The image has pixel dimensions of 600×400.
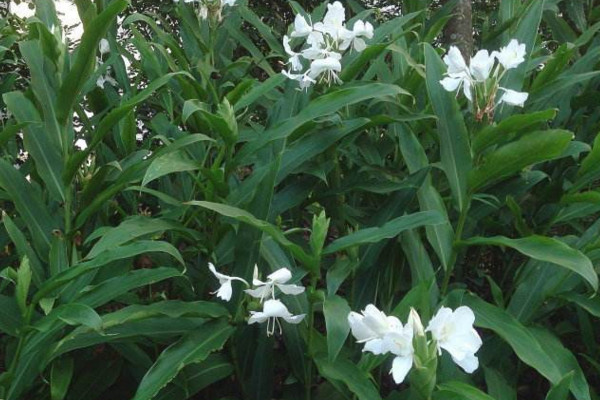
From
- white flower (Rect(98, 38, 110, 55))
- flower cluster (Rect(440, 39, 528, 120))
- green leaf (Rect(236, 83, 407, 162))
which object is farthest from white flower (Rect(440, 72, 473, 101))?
white flower (Rect(98, 38, 110, 55))

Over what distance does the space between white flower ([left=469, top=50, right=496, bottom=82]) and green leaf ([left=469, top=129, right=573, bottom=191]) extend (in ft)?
0.56

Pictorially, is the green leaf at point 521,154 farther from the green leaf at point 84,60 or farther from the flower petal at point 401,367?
the green leaf at point 84,60

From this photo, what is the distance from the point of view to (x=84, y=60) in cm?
187

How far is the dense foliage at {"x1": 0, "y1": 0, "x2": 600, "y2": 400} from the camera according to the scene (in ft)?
5.14

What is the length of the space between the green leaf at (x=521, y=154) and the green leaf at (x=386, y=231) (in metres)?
0.16

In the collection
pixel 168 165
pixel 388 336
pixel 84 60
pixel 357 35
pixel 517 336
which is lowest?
pixel 517 336

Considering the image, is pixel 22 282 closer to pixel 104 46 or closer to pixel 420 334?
pixel 420 334

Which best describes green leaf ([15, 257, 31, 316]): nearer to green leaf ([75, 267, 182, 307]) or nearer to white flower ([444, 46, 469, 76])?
green leaf ([75, 267, 182, 307])

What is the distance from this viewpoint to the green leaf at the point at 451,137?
1827 millimetres

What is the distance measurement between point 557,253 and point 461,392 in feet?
1.17

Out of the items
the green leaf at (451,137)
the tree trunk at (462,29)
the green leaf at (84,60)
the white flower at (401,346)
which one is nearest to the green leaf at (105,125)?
the green leaf at (84,60)

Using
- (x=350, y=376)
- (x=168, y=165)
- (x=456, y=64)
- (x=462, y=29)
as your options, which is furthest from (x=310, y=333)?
(x=462, y=29)

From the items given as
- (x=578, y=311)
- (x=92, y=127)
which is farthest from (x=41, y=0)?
(x=578, y=311)

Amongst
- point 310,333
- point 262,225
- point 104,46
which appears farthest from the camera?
point 104,46
